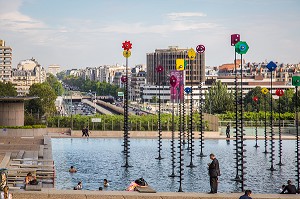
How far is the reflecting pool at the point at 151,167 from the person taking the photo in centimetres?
4347

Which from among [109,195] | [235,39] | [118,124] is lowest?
[109,195]

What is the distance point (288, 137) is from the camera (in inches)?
3189

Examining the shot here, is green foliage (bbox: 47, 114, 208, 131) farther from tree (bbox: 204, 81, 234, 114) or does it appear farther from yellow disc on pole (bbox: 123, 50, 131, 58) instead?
yellow disc on pole (bbox: 123, 50, 131, 58)

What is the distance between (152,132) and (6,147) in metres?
27.7

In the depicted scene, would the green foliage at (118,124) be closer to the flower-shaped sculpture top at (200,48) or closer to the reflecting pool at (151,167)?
the reflecting pool at (151,167)

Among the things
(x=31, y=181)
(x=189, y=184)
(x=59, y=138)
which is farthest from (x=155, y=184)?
(x=59, y=138)

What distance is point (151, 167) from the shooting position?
52562mm

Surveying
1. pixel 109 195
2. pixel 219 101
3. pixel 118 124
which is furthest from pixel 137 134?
pixel 109 195

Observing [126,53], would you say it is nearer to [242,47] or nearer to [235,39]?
[235,39]

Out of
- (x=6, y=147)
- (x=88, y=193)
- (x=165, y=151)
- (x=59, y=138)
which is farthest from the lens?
(x=59, y=138)

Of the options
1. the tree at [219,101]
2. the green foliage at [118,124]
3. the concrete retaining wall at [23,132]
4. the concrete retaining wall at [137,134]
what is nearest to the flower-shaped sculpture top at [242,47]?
the concrete retaining wall at [23,132]

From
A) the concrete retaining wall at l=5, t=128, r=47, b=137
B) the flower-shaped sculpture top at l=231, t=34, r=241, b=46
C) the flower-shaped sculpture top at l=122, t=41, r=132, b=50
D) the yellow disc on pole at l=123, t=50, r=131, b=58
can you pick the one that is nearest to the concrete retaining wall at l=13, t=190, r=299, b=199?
the flower-shaped sculpture top at l=231, t=34, r=241, b=46

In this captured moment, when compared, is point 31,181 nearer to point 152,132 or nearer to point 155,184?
point 155,184

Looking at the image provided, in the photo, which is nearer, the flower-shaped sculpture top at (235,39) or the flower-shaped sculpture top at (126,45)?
the flower-shaped sculpture top at (235,39)
